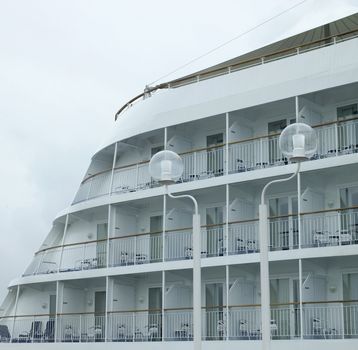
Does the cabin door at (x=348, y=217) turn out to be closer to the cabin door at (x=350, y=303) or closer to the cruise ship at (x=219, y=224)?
the cruise ship at (x=219, y=224)

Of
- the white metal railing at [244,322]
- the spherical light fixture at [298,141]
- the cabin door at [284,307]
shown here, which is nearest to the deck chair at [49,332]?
the white metal railing at [244,322]

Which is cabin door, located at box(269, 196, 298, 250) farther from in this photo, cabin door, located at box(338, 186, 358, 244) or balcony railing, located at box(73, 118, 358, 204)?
cabin door, located at box(338, 186, 358, 244)

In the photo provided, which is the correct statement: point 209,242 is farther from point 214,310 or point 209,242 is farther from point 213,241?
point 214,310

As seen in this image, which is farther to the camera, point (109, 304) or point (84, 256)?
point (84, 256)

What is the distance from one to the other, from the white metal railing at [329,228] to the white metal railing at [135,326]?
242 inches

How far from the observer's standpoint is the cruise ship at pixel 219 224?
21969mm

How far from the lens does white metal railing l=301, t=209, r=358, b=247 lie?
21.5 metres

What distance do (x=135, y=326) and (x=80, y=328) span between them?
225 cm

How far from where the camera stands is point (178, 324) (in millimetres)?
24641

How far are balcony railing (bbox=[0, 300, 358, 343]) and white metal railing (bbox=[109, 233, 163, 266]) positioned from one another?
5.78 ft

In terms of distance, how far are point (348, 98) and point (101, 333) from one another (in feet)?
36.9

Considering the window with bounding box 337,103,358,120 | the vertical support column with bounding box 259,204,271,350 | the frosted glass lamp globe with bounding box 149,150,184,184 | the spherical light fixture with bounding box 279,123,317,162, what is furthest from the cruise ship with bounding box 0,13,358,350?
the frosted glass lamp globe with bounding box 149,150,184,184

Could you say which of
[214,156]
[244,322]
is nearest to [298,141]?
[244,322]

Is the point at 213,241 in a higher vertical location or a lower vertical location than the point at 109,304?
higher
